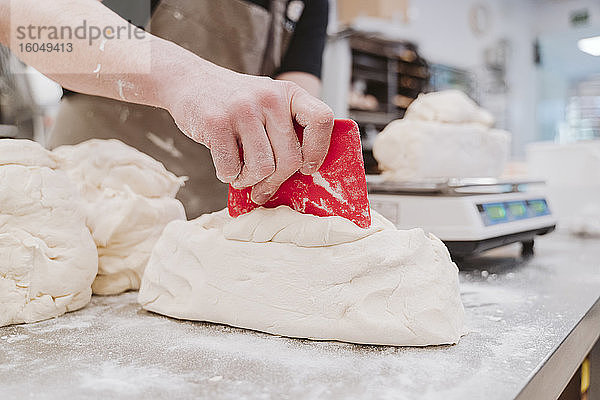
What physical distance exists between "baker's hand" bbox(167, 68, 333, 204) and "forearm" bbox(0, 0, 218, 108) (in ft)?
0.24

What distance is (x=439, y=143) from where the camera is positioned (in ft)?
5.07

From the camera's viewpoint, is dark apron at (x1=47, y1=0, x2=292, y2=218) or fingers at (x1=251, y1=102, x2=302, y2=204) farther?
dark apron at (x1=47, y1=0, x2=292, y2=218)

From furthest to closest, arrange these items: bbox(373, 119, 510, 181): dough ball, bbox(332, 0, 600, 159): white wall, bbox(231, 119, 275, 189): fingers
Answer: bbox(332, 0, 600, 159): white wall → bbox(373, 119, 510, 181): dough ball → bbox(231, 119, 275, 189): fingers

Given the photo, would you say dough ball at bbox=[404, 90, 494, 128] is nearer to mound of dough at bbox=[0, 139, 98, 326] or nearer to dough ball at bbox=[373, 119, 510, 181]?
dough ball at bbox=[373, 119, 510, 181]

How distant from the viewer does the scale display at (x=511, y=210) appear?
134 centimetres

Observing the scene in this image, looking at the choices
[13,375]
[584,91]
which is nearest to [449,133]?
[13,375]

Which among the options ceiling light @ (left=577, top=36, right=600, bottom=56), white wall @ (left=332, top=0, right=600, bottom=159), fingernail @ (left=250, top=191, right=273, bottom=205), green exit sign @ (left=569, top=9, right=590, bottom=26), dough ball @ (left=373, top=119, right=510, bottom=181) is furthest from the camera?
ceiling light @ (left=577, top=36, right=600, bottom=56)

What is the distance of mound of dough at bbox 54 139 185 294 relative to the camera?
3.29ft

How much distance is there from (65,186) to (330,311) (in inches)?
20.4

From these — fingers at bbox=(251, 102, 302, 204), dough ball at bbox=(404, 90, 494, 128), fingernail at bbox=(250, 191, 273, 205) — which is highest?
dough ball at bbox=(404, 90, 494, 128)

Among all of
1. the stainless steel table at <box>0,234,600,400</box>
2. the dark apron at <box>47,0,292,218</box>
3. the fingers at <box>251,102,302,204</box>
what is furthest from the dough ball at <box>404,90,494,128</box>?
the fingers at <box>251,102,302,204</box>

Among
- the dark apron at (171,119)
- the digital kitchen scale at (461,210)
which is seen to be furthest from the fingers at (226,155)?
the dark apron at (171,119)

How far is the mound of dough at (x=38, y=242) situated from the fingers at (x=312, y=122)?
45 centimetres

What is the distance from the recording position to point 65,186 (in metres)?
0.92
